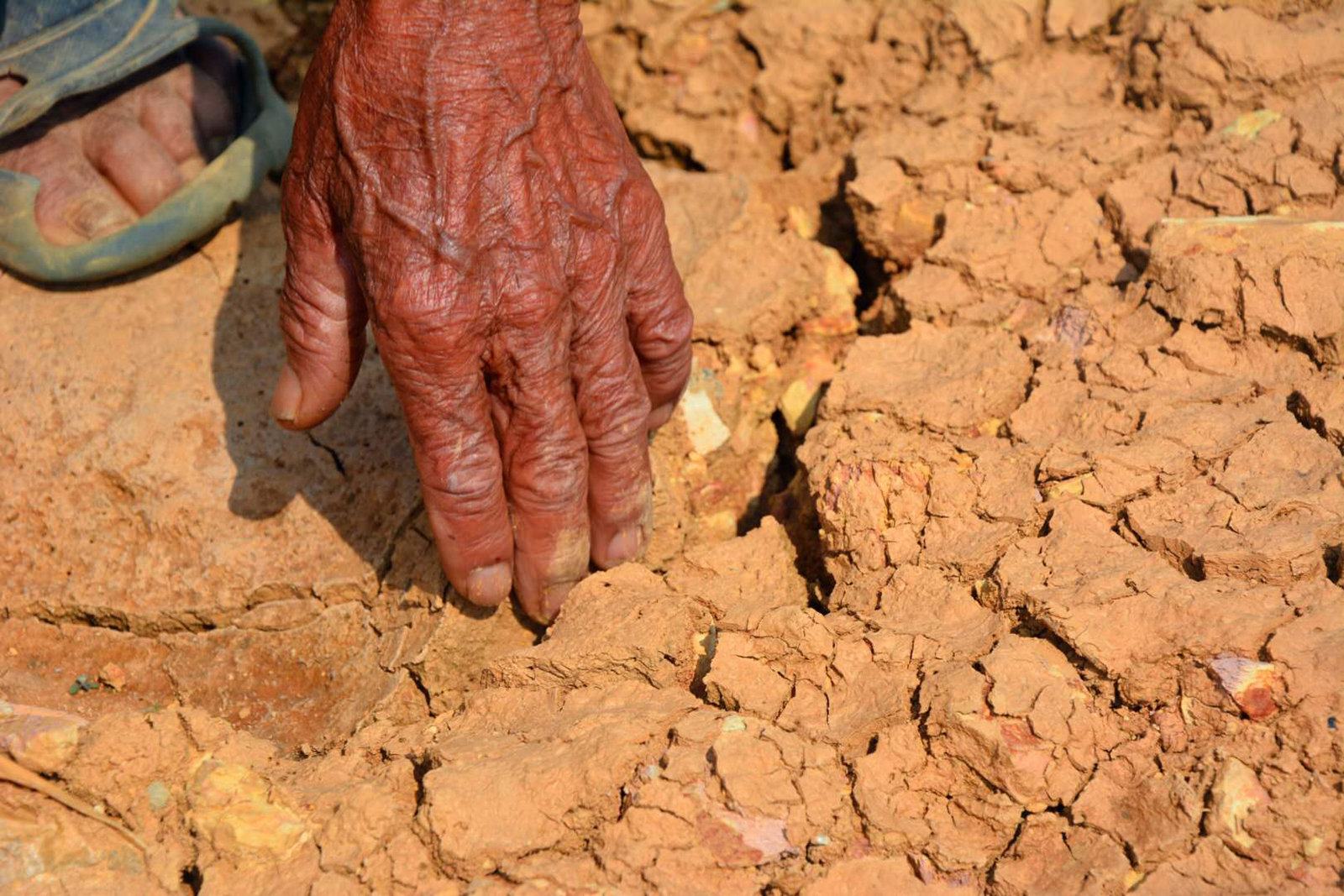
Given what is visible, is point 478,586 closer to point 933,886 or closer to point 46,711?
point 46,711

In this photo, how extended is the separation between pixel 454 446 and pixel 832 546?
66 cm

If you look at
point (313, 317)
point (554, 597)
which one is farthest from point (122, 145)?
point (554, 597)

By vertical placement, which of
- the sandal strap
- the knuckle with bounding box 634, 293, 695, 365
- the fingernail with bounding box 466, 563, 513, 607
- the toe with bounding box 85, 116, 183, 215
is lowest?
the fingernail with bounding box 466, 563, 513, 607

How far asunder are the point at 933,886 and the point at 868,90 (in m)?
2.12

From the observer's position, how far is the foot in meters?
2.42

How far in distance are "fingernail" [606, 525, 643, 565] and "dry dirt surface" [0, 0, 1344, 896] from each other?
2.5 inches

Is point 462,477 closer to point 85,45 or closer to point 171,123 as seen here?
point 171,123

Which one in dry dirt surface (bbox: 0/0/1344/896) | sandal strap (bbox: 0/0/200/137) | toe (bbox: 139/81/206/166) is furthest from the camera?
toe (bbox: 139/81/206/166)

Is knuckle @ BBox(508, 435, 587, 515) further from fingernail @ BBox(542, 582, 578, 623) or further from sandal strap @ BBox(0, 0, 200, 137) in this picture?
sandal strap @ BBox(0, 0, 200, 137)

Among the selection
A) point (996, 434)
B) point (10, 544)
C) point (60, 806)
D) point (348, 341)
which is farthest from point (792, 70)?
point (60, 806)

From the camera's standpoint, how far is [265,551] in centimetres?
214

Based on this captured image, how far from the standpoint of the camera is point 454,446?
1.76 metres

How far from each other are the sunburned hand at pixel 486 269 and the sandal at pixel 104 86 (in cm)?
76

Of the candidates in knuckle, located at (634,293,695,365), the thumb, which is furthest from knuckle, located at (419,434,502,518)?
knuckle, located at (634,293,695,365)
